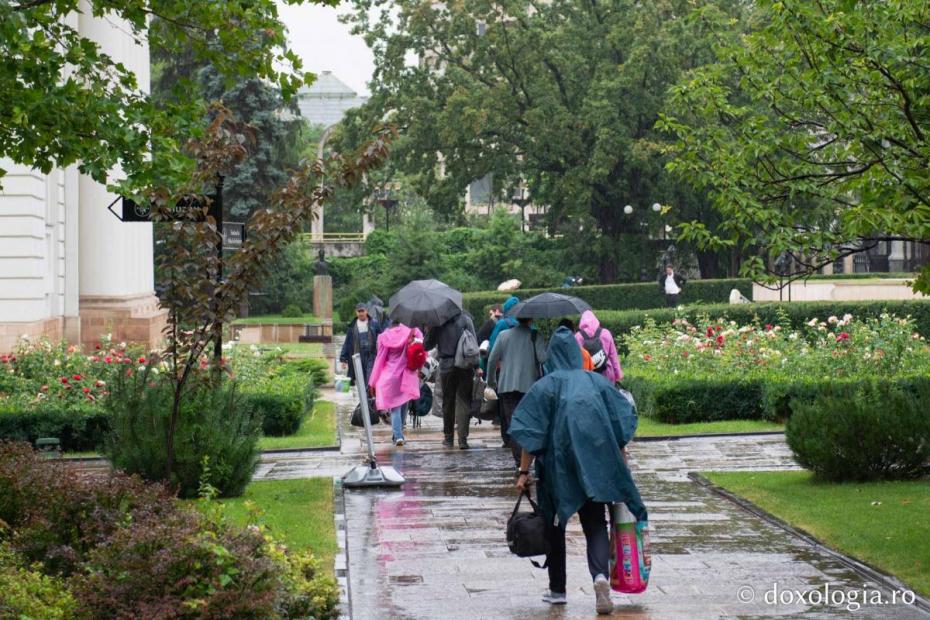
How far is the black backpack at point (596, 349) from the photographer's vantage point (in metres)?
16.2

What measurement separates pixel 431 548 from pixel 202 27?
4.42 meters

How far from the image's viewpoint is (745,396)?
780 inches

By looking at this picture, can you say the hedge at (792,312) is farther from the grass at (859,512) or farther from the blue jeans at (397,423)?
the grass at (859,512)

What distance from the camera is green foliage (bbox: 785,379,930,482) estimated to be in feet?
43.8

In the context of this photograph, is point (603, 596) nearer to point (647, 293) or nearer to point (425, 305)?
point (425, 305)

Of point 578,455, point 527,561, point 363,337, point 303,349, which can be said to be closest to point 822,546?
point 527,561

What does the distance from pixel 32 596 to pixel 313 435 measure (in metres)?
12.4

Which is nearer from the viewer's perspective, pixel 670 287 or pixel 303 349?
pixel 303 349

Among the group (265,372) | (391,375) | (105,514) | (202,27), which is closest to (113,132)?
(202,27)

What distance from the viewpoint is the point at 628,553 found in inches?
343

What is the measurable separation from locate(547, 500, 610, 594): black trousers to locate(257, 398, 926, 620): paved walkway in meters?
0.21

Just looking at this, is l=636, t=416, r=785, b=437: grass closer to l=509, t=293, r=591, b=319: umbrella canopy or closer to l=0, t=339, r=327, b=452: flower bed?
l=509, t=293, r=591, b=319: umbrella canopy

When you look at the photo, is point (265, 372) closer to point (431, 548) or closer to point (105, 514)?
point (431, 548)

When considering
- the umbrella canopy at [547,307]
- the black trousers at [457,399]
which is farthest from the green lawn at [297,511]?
the black trousers at [457,399]
